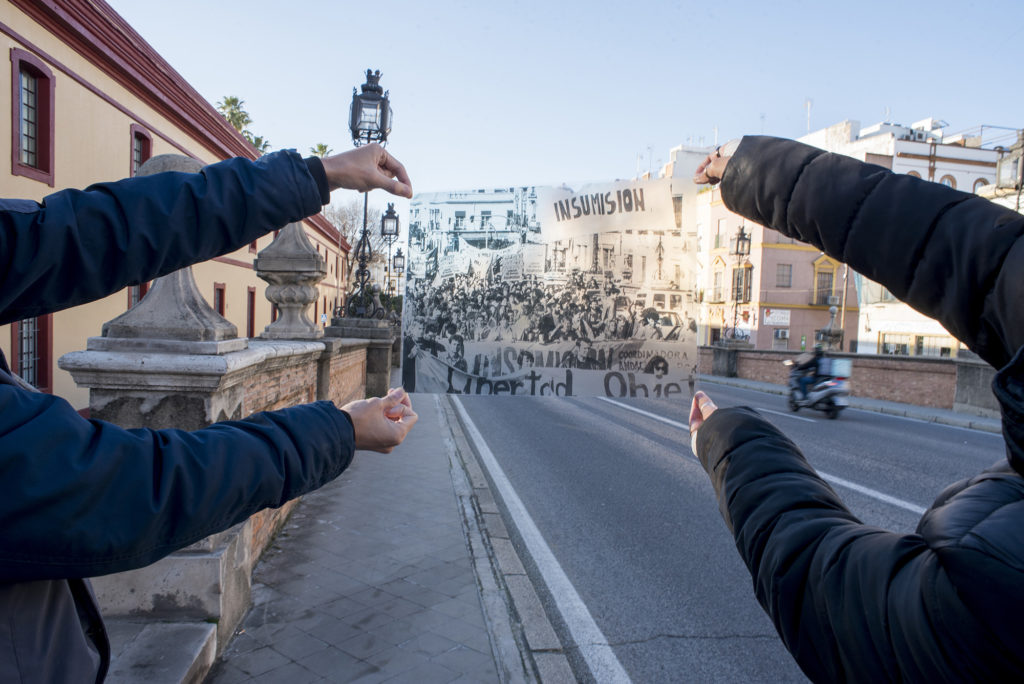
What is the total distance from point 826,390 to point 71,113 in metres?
16.6

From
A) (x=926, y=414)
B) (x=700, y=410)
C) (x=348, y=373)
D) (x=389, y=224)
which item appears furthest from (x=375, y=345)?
(x=926, y=414)

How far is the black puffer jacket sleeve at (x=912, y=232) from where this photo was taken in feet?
3.59

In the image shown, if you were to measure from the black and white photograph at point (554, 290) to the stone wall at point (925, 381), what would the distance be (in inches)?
633

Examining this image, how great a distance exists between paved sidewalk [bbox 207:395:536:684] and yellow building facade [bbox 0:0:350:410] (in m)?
4.28

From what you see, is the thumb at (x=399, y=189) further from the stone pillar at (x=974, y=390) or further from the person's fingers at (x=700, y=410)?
the stone pillar at (x=974, y=390)

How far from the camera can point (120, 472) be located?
107 centimetres

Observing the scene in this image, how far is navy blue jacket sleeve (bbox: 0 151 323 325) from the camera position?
1.17 metres

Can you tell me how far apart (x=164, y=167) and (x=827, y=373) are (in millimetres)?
14822

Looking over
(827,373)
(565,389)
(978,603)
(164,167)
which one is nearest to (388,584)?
(565,389)

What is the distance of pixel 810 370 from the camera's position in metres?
15.5

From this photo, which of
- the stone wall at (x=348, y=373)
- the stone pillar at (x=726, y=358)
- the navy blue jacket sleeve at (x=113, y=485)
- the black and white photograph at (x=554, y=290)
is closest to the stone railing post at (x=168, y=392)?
the black and white photograph at (x=554, y=290)

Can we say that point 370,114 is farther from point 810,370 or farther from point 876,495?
point 810,370

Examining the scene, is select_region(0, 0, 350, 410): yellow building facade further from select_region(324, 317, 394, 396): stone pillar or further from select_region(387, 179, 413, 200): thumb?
select_region(387, 179, 413, 200): thumb

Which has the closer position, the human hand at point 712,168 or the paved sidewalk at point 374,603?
the human hand at point 712,168
